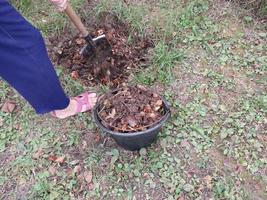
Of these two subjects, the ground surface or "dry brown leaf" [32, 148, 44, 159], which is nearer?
the ground surface

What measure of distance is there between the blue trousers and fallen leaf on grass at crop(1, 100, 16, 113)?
1.83 ft

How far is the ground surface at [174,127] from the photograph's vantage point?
2514mm

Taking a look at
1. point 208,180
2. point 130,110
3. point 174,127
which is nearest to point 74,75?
point 130,110

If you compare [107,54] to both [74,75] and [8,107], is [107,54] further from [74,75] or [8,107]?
[8,107]

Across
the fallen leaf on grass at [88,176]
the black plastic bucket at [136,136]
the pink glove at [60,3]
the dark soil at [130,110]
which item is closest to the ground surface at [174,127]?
the fallen leaf on grass at [88,176]

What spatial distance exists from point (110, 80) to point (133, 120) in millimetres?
753

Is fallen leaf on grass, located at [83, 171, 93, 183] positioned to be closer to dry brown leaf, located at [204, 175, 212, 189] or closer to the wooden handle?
dry brown leaf, located at [204, 175, 212, 189]

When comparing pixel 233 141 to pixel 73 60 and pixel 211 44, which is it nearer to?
pixel 211 44

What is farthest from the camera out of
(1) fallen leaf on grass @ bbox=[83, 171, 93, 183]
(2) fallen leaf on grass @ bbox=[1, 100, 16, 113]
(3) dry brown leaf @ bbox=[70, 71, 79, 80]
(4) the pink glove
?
(3) dry brown leaf @ bbox=[70, 71, 79, 80]

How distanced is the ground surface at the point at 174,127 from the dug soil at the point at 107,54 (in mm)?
45

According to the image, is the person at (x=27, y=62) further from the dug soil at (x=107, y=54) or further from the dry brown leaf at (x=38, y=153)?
the dug soil at (x=107, y=54)

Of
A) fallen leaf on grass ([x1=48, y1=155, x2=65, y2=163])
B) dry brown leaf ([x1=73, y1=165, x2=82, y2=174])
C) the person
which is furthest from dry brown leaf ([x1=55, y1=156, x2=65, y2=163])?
the person

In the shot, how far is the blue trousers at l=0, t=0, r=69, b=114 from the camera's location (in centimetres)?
218

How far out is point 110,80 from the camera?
3111 mm
